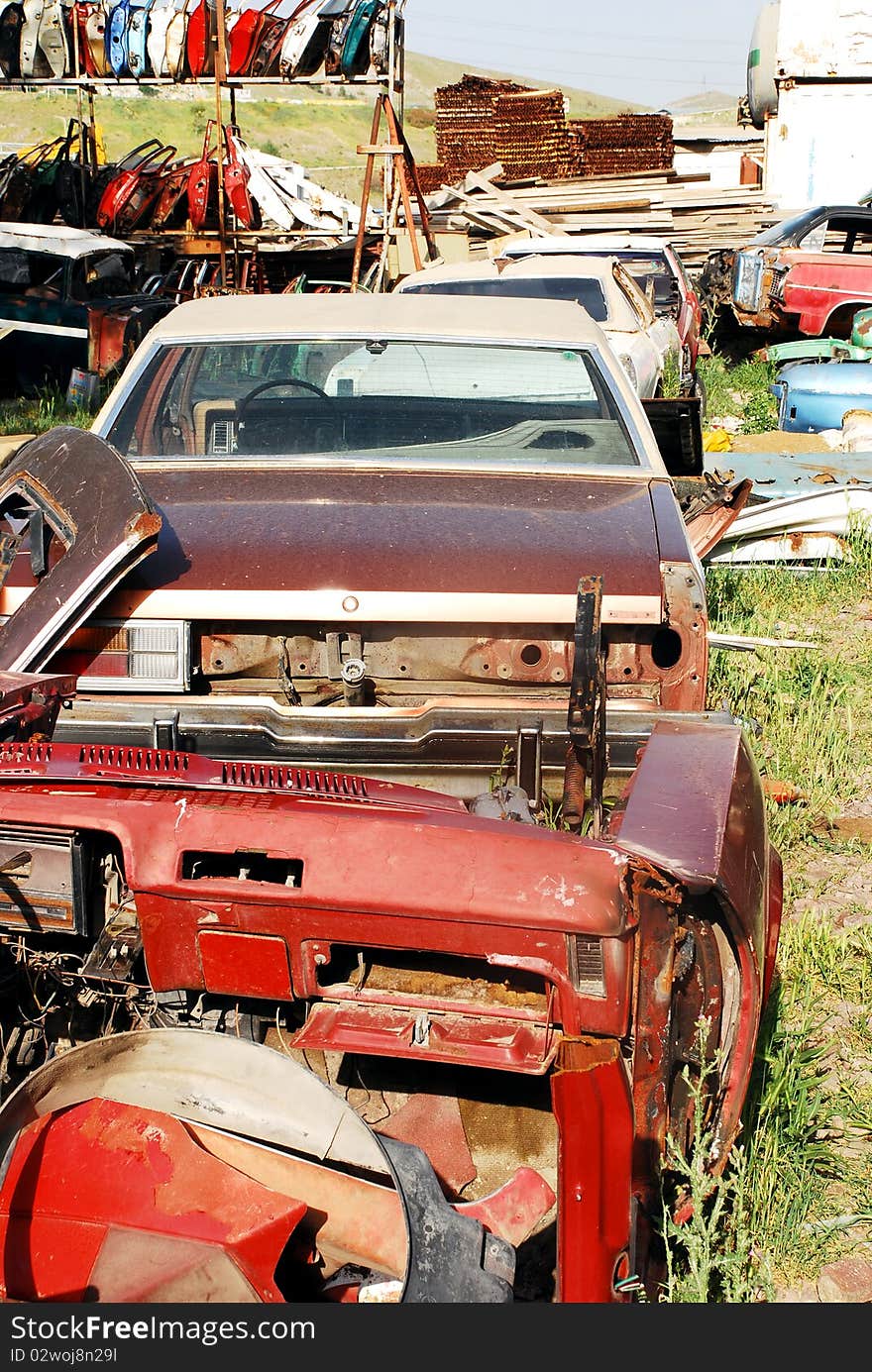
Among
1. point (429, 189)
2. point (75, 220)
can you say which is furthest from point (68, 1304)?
point (429, 189)

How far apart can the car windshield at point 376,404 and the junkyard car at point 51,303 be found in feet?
24.3

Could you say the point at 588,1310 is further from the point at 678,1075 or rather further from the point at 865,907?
the point at 865,907

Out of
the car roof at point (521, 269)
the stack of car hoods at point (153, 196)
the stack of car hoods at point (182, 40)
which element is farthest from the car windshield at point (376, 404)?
the stack of car hoods at point (153, 196)

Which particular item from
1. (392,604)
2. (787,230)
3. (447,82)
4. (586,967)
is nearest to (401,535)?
(392,604)

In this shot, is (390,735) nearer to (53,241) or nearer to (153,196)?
(53,241)

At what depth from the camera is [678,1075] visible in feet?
7.60

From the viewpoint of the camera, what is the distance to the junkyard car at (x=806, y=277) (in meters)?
12.4

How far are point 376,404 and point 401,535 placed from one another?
1.09m

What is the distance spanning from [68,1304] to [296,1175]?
42cm

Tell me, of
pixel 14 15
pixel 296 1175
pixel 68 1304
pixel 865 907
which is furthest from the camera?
pixel 14 15

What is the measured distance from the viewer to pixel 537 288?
30.1 ft

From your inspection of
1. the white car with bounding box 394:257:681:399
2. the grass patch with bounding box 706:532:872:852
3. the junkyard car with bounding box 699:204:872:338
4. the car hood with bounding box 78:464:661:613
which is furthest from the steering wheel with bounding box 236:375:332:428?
the junkyard car with bounding box 699:204:872:338

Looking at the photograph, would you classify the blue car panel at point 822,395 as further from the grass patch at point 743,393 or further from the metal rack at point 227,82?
the metal rack at point 227,82

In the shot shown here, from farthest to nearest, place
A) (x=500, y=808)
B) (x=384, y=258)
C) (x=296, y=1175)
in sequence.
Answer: (x=384, y=258)
(x=500, y=808)
(x=296, y=1175)
